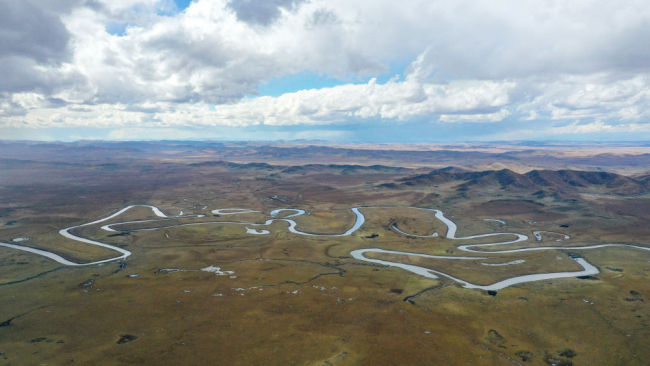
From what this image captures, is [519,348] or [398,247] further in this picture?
[398,247]

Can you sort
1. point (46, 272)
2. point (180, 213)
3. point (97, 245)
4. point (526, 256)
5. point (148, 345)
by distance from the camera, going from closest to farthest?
point (148, 345), point (46, 272), point (526, 256), point (97, 245), point (180, 213)

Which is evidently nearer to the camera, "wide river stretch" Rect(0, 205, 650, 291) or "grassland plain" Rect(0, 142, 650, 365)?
"grassland plain" Rect(0, 142, 650, 365)

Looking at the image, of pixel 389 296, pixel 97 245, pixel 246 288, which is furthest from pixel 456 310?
pixel 97 245

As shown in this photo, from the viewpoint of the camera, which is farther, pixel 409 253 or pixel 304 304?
pixel 409 253

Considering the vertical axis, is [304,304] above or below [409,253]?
above

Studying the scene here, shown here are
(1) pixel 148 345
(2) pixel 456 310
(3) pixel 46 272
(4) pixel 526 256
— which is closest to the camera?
(1) pixel 148 345

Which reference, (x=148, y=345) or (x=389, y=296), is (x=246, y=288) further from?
(x=389, y=296)

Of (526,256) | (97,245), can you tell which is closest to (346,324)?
(526,256)

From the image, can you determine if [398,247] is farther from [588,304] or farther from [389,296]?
[588,304]

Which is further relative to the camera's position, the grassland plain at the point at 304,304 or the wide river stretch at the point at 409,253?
the wide river stretch at the point at 409,253
